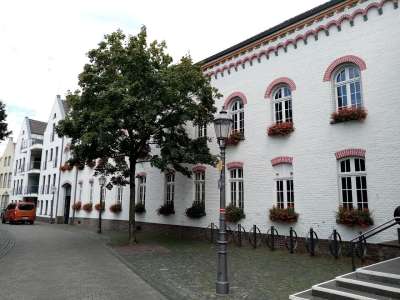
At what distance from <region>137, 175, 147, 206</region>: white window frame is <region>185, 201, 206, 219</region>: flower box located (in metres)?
5.31

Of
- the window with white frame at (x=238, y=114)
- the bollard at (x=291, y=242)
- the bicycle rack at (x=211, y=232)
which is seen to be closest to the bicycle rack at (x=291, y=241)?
the bollard at (x=291, y=242)

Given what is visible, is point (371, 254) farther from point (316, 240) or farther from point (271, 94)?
point (271, 94)

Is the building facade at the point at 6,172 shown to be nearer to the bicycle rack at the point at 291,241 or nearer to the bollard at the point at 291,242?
the bicycle rack at the point at 291,241

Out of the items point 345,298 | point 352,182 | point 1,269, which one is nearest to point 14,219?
point 1,269

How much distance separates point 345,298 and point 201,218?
11305 millimetres

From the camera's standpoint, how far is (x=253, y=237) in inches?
588

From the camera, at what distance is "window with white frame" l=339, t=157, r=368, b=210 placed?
39.4ft

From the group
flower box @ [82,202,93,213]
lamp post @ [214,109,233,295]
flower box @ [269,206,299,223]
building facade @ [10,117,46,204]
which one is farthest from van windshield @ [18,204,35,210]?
lamp post @ [214,109,233,295]

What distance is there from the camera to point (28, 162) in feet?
146

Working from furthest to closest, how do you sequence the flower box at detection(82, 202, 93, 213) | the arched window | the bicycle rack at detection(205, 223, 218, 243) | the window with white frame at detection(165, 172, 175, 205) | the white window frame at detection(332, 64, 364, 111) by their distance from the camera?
the flower box at detection(82, 202, 93, 213), the window with white frame at detection(165, 172, 175, 205), the bicycle rack at detection(205, 223, 218, 243), the arched window, the white window frame at detection(332, 64, 364, 111)

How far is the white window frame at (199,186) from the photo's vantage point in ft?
59.8

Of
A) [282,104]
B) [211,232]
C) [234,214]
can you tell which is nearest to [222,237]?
[234,214]

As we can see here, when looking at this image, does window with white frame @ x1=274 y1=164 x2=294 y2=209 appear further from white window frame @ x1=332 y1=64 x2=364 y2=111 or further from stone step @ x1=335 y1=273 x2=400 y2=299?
stone step @ x1=335 y1=273 x2=400 y2=299

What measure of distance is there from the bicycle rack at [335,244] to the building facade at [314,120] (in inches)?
12.9
